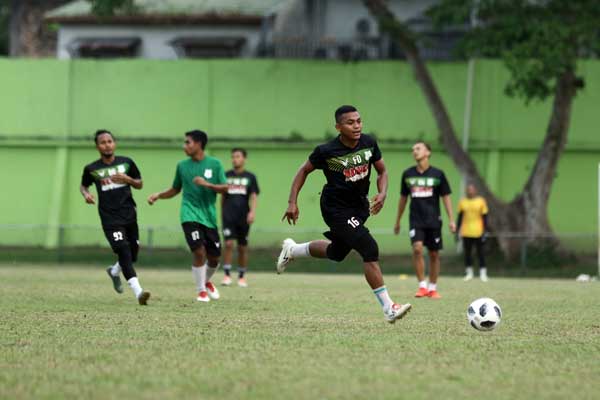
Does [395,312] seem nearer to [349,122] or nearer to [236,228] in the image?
[349,122]

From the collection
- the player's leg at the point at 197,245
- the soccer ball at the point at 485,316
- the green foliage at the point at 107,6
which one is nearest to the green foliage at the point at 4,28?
the green foliage at the point at 107,6

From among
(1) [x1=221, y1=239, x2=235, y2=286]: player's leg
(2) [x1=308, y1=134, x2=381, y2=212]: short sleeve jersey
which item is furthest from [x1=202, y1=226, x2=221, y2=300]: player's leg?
(1) [x1=221, y1=239, x2=235, y2=286]: player's leg

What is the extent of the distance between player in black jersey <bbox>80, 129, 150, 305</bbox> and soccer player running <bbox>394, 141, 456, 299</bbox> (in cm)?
427

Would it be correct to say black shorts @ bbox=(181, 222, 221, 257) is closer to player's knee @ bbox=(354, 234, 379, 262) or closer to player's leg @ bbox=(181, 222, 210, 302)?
player's leg @ bbox=(181, 222, 210, 302)

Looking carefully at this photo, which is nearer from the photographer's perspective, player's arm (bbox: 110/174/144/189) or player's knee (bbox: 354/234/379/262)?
player's knee (bbox: 354/234/379/262)

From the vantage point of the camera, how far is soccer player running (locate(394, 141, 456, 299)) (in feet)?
56.3

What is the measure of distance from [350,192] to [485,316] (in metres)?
1.79

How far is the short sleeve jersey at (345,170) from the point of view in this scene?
11375 millimetres

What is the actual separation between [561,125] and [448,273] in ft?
15.7

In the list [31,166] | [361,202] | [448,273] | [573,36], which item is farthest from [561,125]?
[361,202]

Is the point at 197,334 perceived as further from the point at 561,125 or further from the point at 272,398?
the point at 561,125

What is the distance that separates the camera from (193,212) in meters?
14.9

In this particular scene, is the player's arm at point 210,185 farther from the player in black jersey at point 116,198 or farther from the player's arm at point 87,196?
the player's arm at point 87,196

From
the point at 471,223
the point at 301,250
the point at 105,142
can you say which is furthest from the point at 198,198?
the point at 471,223
